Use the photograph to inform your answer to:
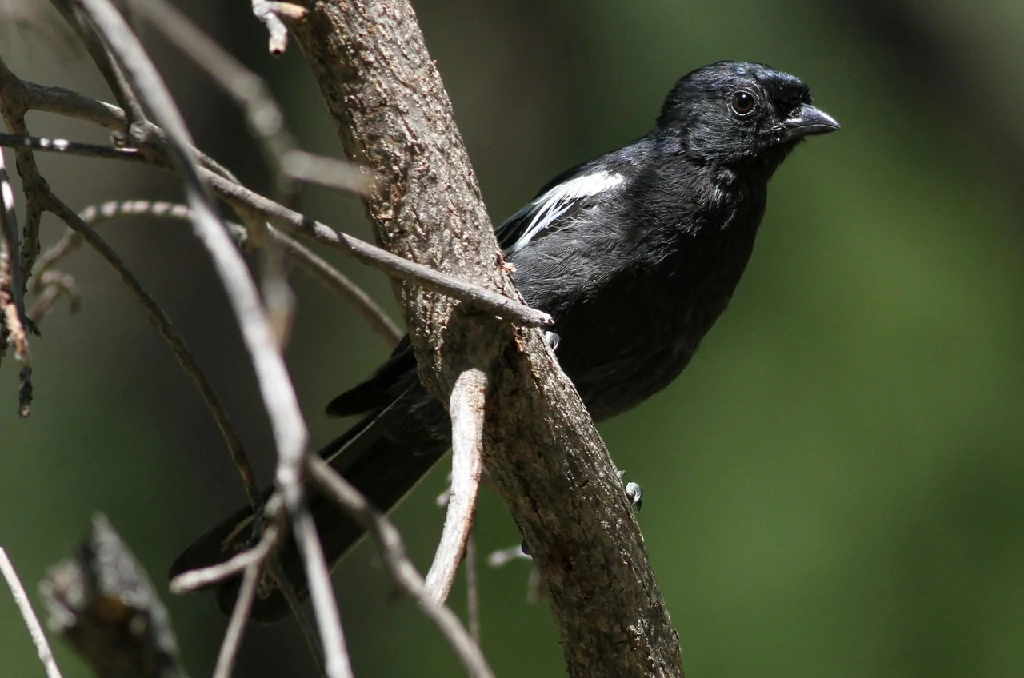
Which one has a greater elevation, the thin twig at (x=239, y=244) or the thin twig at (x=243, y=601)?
the thin twig at (x=239, y=244)

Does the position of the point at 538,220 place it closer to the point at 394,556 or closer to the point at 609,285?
the point at 609,285

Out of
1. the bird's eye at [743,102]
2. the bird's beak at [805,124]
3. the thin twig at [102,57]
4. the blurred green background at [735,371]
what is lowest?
the blurred green background at [735,371]

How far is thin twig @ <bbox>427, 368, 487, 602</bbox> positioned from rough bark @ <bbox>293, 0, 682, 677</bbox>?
9 centimetres

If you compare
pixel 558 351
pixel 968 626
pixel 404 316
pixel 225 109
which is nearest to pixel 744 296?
pixel 968 626

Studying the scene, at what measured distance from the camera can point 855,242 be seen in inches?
380

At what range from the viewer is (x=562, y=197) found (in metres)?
4.05

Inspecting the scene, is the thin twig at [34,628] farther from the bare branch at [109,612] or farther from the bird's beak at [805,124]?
the bird's beak at [805,124]

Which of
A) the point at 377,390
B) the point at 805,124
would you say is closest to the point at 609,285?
the point at 377,390

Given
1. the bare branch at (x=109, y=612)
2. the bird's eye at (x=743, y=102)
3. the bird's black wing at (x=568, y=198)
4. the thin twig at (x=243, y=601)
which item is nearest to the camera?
the bare branch at (x=109, y=612)

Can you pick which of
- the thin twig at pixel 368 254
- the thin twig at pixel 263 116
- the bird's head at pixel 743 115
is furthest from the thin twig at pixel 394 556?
the bird's head at pixel 743 115

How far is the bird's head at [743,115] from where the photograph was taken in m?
4.32

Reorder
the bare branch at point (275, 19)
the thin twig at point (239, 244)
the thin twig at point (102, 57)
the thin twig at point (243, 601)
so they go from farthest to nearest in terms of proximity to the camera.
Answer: the thin twig at point (239, 244) → the thin twig at point (102, 57) → the bare branch at point (275, 19) → the thin twig at point (243, 601)

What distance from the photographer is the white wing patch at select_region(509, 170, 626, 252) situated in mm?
3990

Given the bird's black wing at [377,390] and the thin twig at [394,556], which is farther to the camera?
the bird's black wing at [377,390]
